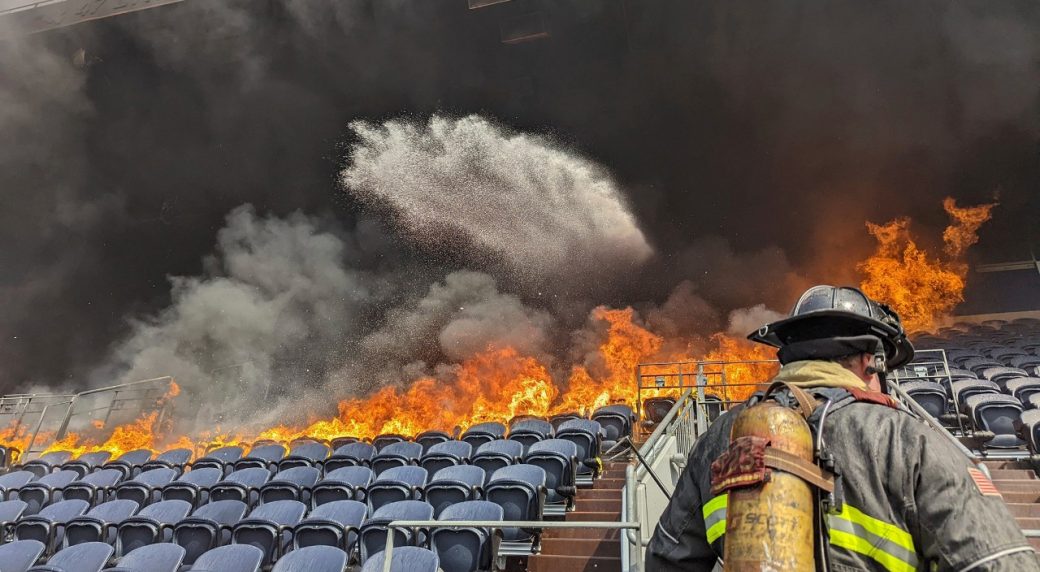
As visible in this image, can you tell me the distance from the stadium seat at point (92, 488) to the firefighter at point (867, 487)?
9564 millimetres

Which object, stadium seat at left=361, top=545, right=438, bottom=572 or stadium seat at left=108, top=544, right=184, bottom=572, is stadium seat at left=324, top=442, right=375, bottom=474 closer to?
stadium seat at left=108, top=544, right=184, bottom=572

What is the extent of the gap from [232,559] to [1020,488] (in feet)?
25.0

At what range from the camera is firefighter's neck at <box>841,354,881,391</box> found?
1.64 metres

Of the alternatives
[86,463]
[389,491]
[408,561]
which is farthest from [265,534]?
[86,463]

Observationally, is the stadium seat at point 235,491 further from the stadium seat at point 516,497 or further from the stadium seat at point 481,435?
the stadium seat at point 516,497

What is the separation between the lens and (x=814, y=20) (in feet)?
55.0

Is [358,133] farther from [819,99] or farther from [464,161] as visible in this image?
[819,99]

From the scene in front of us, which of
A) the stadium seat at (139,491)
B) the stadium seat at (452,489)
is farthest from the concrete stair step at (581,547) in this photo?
the stadium seat at (139,491)

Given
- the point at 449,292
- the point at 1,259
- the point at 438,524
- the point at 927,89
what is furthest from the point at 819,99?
the point at 1,259

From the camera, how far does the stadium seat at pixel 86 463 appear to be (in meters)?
10.2

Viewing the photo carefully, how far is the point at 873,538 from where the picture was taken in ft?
4.22

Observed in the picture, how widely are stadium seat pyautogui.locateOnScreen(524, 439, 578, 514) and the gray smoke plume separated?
1333 cm

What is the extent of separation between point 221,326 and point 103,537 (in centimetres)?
1298

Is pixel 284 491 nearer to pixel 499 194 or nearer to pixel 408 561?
pixel 408 561
